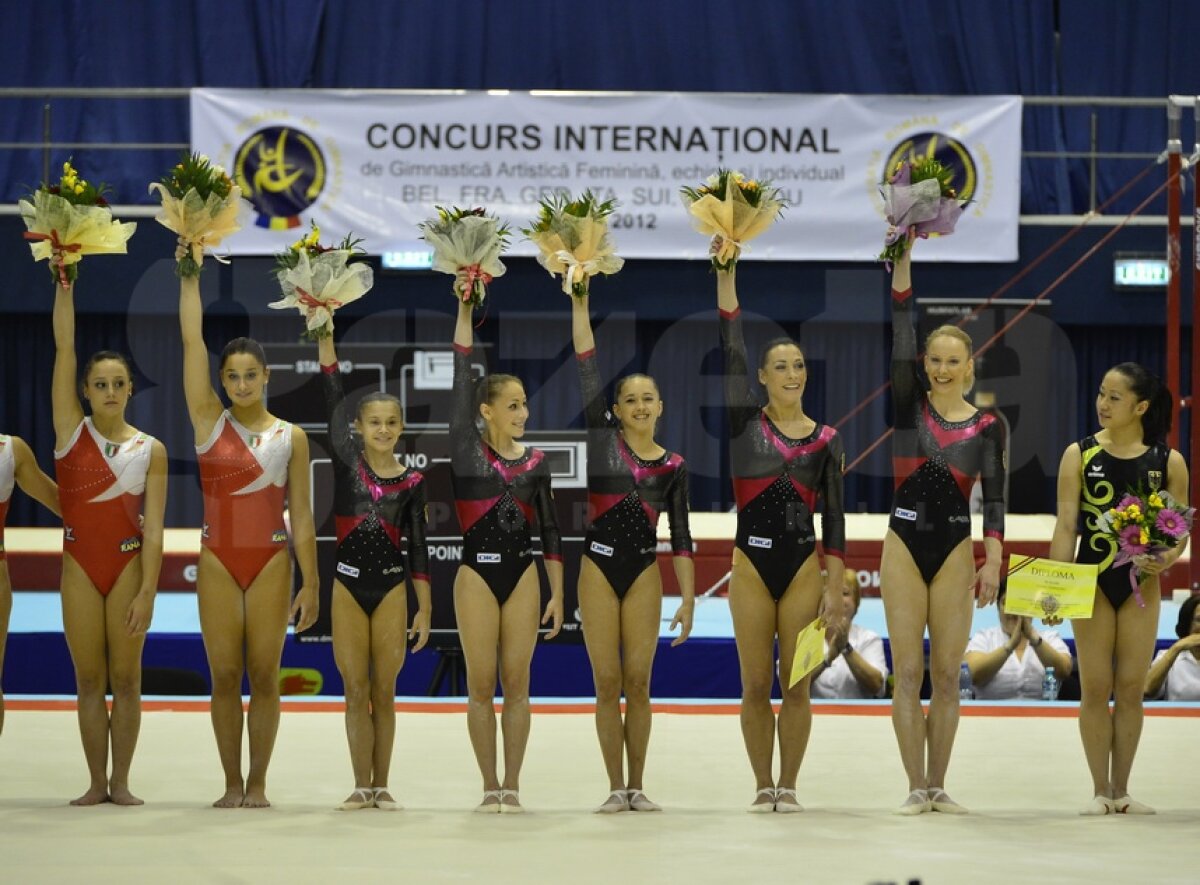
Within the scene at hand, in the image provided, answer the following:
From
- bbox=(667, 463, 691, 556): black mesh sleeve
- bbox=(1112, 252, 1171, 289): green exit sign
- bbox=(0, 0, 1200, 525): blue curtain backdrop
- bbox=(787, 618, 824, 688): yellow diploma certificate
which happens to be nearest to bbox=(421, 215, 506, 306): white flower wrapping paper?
bbox=(667, 463, 691, 556): black mesh sleeve

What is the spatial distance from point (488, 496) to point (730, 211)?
1.16 m

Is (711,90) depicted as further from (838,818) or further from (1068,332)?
(838,818)

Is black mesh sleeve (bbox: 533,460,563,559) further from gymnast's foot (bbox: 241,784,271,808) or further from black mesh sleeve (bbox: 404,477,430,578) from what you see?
gymnast's foot (bbox: 241,784,271,808)

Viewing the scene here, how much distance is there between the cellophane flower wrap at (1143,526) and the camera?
4223 mm

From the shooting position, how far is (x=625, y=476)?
4383mm

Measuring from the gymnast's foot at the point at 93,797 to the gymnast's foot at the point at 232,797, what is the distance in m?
0.35

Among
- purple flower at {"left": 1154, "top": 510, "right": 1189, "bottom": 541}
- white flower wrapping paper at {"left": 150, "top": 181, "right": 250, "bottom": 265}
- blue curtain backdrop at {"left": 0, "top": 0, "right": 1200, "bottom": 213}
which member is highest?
blue curtain backdrop at {"left": 0, "top": 0, "right": 1200, "bottom": 213}

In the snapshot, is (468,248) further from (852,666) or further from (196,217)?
(852,666)

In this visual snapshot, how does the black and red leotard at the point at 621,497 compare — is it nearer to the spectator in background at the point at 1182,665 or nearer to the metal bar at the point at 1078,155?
the spectator in background at the point at 1182,665

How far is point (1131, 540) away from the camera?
4246mm

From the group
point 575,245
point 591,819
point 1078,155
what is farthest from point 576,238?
point 1078,155

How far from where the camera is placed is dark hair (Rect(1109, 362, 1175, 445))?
438 centimetres

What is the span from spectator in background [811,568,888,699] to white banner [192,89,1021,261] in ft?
16.1

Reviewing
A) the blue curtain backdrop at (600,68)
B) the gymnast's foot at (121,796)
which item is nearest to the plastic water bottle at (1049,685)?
the gymnast's foot at (121,796)
